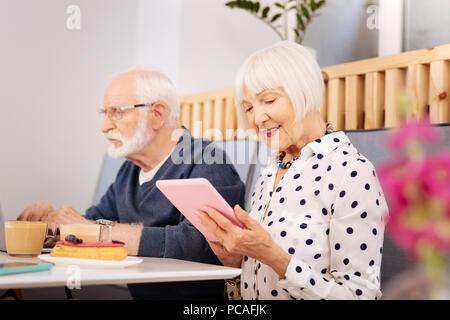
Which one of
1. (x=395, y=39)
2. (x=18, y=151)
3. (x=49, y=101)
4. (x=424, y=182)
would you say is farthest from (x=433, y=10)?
(x=424, y=182)

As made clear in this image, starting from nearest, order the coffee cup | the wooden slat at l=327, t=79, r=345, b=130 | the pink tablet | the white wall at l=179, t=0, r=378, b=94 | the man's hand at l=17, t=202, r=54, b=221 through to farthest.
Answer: the pink tablet, the coffee cup, the man's hand at l=17, t=202, r=54, b=221, the wooden slat at l=327, t=79, r=345, b=130, the white wall at l=179, t=0, r=378, b=94

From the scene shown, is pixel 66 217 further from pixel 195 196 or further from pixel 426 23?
pixel 426 23

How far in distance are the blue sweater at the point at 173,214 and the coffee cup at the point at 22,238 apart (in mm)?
275

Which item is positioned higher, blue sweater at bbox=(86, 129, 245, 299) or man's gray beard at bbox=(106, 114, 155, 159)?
man's gray beard at bbox=(106, 114, 155, 159)

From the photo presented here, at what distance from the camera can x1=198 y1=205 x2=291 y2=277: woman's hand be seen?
3.03ft

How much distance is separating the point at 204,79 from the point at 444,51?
1671 millimetres

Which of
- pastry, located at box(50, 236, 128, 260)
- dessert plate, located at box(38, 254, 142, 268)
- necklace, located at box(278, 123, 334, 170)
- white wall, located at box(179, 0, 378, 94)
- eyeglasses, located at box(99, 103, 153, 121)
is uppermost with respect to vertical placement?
white wall, located at box(179, 0, 378, 94)

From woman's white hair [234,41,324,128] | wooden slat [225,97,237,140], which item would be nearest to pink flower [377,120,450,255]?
woman's white hair [234,41,324,128]

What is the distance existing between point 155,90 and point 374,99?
2.54 feet

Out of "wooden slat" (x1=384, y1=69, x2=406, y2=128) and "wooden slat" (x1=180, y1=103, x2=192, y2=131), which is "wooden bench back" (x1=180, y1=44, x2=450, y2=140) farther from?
"wooden slat" (x1=180, y1=103, x2=192, y2=131)

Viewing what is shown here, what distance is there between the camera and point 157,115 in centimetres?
175

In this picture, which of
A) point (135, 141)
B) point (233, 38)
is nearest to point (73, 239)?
point (135, 141)

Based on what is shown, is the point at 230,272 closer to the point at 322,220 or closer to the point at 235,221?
the point at 235,221

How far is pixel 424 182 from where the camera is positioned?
0.59 ft
